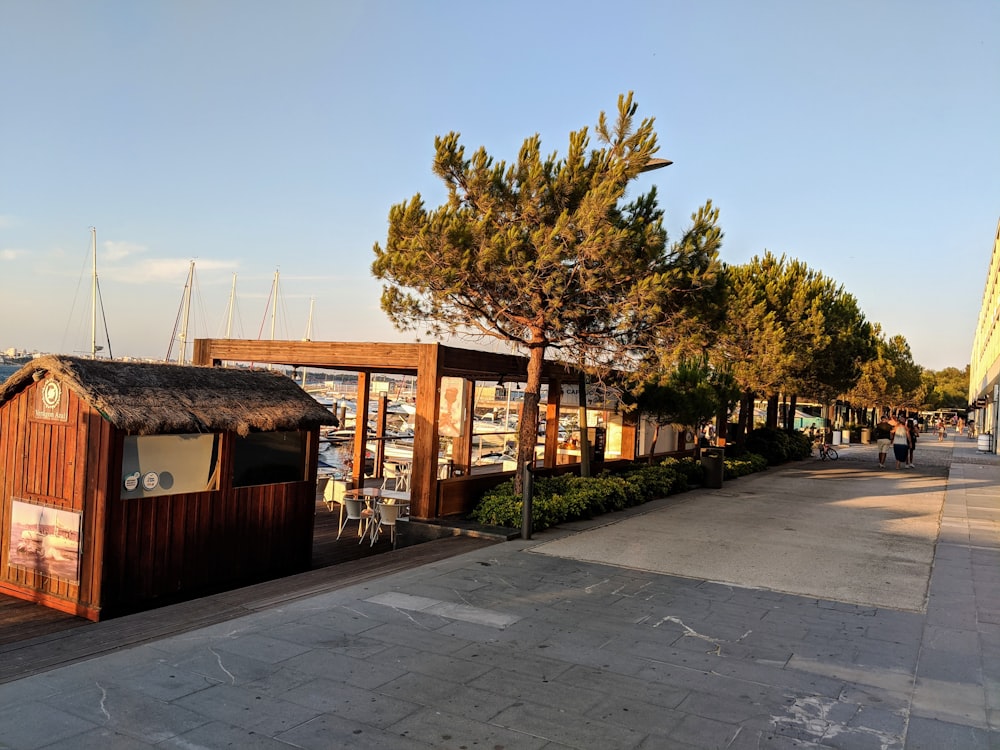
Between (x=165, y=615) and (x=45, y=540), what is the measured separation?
235 cm

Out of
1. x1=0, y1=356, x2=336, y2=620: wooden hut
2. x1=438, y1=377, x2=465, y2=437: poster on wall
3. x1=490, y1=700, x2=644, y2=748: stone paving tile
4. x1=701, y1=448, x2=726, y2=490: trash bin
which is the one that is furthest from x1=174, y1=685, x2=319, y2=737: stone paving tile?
x1=701, y1=448, x2=726, y2=490: trash bin

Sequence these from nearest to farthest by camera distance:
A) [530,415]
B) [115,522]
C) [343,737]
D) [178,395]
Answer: [343,737] → [115,522] → [178,395] → [530,415]

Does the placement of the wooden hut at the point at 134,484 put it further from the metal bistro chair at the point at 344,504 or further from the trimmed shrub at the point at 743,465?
the trimmed shrub at the point at 743,465

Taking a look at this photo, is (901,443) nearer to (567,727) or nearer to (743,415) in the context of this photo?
(743,415)

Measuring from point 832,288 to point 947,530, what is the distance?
16668 mm

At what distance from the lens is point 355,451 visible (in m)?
15.2

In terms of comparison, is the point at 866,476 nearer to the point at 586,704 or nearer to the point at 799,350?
the point at 799,350

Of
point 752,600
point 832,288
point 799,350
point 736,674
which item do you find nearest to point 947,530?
point 752,600

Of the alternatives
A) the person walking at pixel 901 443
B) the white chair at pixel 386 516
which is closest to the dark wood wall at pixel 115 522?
the white chair at pixel 386 516

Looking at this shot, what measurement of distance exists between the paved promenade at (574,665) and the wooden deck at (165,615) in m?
0.28

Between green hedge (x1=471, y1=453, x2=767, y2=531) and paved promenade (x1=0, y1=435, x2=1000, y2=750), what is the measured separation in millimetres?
1535

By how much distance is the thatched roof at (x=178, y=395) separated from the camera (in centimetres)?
797

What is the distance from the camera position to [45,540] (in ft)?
27.1

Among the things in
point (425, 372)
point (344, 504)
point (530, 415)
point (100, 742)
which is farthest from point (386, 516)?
point (100, 742)
